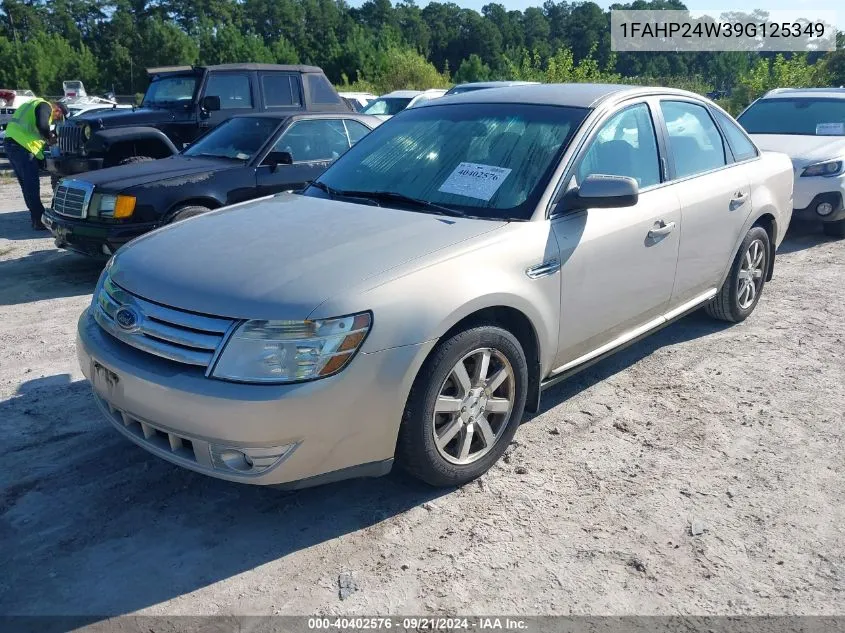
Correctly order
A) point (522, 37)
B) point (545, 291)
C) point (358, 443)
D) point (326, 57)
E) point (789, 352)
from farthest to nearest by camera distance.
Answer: point (522, 37)
point (326, 57)
point (789, 352)
point (545, 291)
point (358, 443)

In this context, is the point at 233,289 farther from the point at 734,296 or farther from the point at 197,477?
the point at 734,296

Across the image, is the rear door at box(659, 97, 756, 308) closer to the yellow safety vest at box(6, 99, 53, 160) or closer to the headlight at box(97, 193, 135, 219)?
the headlight at box(97, 193, 135, 219)

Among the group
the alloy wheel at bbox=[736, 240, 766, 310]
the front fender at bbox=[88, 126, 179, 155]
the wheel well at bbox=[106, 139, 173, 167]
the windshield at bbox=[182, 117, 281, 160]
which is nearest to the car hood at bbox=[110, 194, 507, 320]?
the alloy wheel at bbox=[736, 240, 766, 310]

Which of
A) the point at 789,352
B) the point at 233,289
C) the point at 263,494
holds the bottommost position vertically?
the point at 789,352

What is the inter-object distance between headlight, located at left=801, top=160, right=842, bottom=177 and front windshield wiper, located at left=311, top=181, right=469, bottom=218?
6051 millimetres

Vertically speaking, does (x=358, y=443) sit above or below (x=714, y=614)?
above

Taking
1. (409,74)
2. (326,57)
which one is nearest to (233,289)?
(409,74)

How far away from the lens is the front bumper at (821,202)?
7887 mm

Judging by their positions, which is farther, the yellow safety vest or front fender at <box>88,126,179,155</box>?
the yellow safety vest

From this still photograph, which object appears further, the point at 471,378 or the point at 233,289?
the point at 471,378

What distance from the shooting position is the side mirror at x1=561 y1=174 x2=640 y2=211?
11.2ft

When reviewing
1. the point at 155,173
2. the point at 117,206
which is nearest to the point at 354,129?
the point at 155,173

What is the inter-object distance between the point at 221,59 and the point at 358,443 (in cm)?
6119

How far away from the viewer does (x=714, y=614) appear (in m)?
2.55
